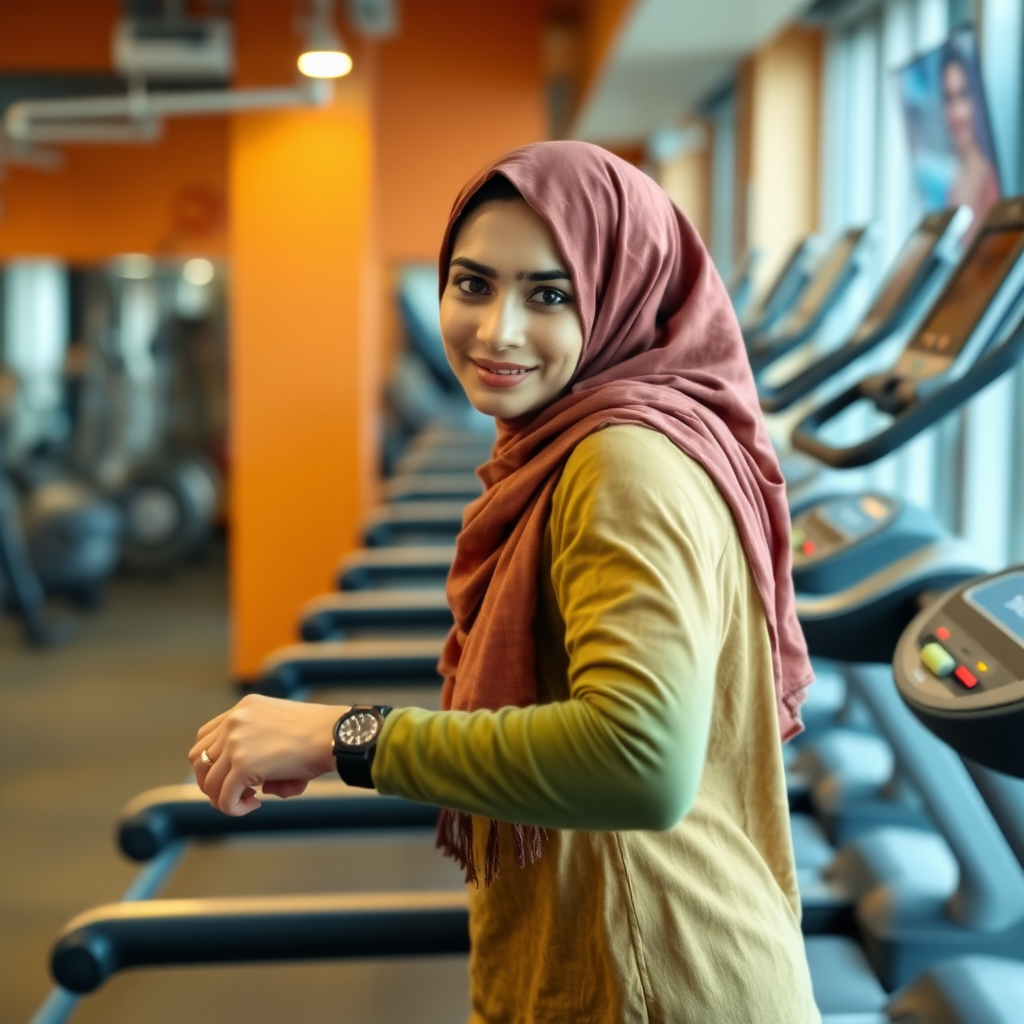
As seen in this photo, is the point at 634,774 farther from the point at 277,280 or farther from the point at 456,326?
the point at 277,280

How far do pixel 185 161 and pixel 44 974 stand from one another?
269 inches

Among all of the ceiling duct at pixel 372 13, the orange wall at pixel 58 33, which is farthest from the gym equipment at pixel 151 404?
the ceiling duct at pixel 372 13

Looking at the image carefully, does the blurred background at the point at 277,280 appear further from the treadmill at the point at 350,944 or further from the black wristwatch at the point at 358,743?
the black wristwatch at the point at 358,743

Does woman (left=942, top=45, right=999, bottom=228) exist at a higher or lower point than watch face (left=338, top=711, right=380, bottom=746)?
higher

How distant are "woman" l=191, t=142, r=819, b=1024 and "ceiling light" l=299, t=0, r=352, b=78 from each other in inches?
59.7

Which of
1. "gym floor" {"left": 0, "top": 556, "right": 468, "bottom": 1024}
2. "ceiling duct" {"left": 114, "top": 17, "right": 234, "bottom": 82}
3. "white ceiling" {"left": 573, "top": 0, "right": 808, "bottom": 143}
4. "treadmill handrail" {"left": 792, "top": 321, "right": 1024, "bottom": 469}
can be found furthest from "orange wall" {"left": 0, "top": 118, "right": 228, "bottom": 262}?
"treadmill handrail" {"left": 792, "top": 321, "right": 1024, "bottom": 469}

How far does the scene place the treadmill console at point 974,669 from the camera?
46.6 inches

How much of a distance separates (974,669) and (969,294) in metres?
1.09

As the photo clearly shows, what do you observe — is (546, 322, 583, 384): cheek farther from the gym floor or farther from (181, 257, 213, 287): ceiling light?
(181, 257, 213, 287): ceiling light

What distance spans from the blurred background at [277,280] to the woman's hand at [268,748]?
4.56ft

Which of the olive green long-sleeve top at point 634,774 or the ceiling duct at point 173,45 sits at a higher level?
the ceiling duct at point 173,45

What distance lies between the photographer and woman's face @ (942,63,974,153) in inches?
118

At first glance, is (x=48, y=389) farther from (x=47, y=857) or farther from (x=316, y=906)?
(x=316, y=906)

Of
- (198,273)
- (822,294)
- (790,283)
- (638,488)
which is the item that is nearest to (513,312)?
(638,488)
